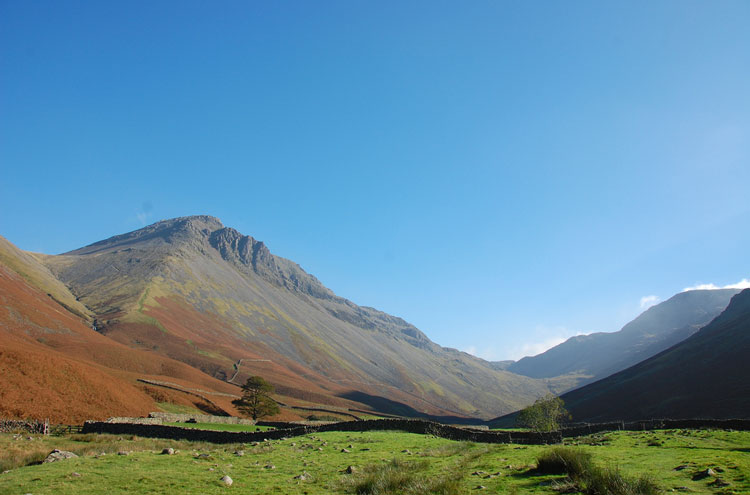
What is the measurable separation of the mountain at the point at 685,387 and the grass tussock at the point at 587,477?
84.8m

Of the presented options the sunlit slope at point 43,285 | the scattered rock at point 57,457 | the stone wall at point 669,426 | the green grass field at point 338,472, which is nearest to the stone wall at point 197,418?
the green grass field at point 338,472

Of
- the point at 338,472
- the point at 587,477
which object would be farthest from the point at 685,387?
the point at 338,472

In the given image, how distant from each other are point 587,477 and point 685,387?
113 metres

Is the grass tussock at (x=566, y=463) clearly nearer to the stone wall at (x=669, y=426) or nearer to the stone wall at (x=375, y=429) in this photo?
the stone wall at (x=375, y=429)

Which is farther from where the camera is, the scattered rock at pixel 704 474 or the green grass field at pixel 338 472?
the green grass field at pixel 338 472

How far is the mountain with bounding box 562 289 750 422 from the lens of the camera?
7938 cm

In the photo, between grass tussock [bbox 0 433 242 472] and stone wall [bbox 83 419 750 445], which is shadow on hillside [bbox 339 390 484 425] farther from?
grass tussock [bbox 0 433 242 472]

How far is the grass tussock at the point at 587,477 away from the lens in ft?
28.6

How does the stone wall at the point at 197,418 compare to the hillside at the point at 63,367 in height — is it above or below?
below

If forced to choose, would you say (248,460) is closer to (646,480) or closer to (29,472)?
(29,472)

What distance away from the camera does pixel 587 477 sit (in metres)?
9.95

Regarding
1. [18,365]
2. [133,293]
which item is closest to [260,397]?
[18,365]

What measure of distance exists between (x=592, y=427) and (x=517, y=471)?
97.0 feet

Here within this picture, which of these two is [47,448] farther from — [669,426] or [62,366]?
[669,426]
